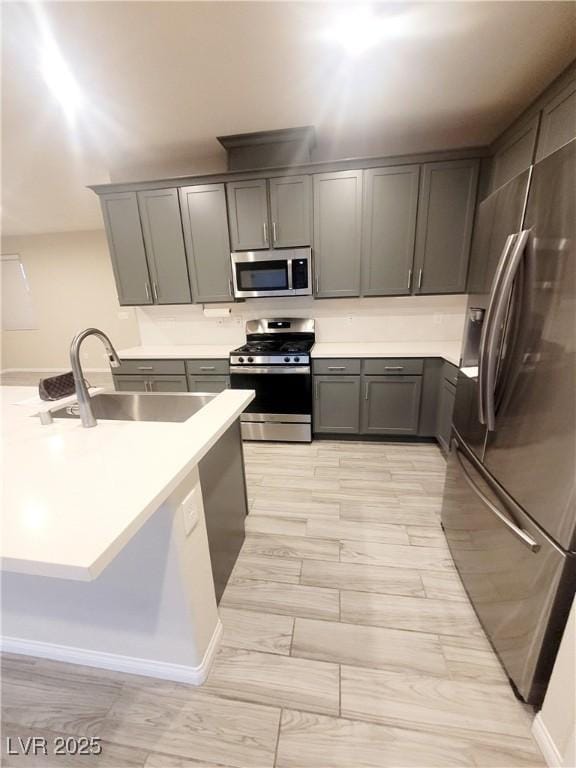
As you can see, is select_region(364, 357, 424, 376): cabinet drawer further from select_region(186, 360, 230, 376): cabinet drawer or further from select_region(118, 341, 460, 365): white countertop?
select_region(186, 360, 230, 376): cabinet drawer

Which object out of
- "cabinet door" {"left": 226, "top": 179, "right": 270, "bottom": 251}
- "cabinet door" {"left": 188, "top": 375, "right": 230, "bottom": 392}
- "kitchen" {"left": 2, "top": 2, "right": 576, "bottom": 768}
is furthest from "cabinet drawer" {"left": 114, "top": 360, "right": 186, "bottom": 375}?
"cabinet door" {"left": 226, "top": 179, "right": 270, "bottom": 251}

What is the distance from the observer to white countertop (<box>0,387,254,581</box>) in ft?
2.09

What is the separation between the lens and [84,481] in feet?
2.93

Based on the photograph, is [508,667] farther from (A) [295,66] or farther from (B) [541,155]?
(A) [295,66]

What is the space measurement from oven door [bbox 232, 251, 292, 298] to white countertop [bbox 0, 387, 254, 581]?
1.77 metres

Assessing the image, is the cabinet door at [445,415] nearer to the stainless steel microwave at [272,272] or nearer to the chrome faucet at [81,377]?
the stainless steel microwave at [272,272]

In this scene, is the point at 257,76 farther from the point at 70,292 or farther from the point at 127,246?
the point at 70,292

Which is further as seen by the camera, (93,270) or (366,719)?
(93,270)

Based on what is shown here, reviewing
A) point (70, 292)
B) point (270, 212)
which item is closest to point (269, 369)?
point (270, 212)

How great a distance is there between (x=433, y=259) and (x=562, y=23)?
53.9 inches

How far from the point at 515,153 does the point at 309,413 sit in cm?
249

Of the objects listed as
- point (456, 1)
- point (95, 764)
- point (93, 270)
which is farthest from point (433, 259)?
point (93, 270)

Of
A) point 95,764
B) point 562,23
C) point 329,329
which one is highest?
point 562,23

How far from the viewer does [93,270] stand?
5.68 meters
